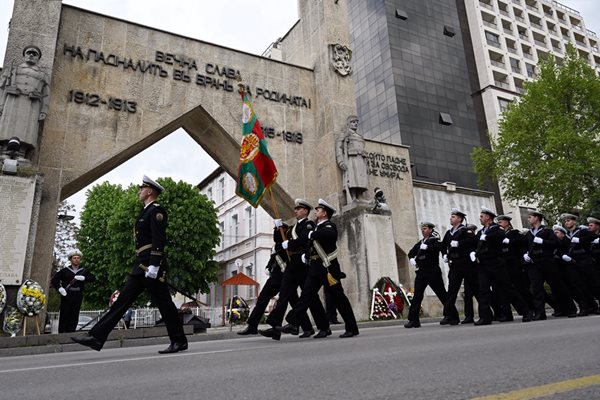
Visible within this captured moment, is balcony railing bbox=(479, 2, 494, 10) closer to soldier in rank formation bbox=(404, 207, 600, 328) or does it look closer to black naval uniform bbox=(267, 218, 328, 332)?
soldier in rank formation bbox=(404, 207, 600, 328)

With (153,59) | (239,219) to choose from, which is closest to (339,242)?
(153,59)

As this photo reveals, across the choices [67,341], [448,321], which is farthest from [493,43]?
[67,341]

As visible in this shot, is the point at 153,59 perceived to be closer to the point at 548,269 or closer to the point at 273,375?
the point at 548,269

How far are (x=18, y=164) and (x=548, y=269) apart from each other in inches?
481

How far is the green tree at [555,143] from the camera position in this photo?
21156mm

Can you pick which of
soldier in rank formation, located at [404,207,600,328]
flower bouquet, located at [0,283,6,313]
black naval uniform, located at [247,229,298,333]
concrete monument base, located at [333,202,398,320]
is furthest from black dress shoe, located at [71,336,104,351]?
concrete monument base, located at [333,202,398,320]

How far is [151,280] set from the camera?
215 inches

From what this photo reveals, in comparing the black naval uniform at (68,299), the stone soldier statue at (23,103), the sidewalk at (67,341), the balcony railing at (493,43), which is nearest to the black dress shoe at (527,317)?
the sidewalk at (67,341)

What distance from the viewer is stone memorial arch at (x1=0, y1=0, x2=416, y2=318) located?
1267 cm

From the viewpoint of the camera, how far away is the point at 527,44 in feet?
152

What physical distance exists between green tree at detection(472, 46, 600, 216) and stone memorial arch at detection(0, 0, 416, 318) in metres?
7.97

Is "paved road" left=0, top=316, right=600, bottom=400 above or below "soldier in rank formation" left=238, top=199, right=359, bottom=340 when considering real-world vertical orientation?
below

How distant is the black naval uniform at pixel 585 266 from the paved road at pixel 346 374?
643cm

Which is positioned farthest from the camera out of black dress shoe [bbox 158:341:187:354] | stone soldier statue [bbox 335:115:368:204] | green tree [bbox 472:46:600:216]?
green tree [bbox 472:46:600:216]
